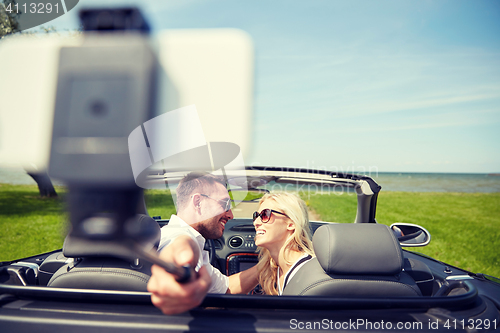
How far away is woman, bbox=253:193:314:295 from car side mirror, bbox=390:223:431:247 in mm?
964

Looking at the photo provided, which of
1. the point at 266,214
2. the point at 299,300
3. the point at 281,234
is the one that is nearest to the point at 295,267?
the point at 281,234

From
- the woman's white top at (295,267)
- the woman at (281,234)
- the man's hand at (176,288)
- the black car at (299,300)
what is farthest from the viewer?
the woman at (281,234)

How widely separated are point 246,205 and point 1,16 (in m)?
2.09

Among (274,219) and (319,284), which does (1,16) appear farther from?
(274,219)

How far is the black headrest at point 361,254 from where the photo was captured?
4.79ft

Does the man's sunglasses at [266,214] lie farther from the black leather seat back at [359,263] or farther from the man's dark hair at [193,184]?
the black leather seat back at [359,263]

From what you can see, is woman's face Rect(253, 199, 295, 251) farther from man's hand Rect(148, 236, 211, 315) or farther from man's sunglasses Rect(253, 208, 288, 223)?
man's hand Rect(148, 236, 211, 315)

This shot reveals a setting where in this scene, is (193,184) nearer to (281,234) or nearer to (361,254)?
(281,234)

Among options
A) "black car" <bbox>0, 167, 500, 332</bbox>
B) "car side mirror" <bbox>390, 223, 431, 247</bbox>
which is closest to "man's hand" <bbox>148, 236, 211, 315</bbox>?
"black car" <bbox>0, 167, 500, 332</bbox>

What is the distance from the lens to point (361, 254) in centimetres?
146

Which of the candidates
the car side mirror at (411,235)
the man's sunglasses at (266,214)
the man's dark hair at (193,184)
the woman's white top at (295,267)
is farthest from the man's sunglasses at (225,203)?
the car side mirror at (411,235)

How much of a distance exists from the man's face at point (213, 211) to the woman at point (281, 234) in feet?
1.29

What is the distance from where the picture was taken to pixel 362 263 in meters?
1.46

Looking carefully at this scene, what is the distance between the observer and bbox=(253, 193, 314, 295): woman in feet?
7.55
